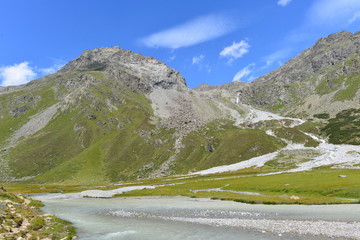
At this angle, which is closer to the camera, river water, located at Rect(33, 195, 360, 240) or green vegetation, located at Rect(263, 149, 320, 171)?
river water, located at Rect(33, 195, 360, 240)

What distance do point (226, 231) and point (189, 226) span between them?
249 inches

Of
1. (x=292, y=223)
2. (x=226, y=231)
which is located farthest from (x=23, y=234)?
(x=292, y=223)

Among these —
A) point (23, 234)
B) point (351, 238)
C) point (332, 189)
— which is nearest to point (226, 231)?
point (351, 238)

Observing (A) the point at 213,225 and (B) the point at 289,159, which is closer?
(A) the point at 213,225

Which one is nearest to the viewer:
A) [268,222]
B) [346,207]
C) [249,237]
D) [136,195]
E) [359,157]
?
[249,237]

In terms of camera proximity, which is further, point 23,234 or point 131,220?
point 131,220

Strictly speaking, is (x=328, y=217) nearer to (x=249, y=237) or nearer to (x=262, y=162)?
(x=249, y=237)

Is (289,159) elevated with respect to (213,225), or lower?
lower

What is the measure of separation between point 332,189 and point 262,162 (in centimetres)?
12727

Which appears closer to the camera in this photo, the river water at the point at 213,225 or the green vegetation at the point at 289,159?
the river water at the point at 213,225

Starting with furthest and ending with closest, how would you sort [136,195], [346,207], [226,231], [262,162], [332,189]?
1. [262,162]
2. [136,195]
3. [332,189]
4. [346,207]
5. [226,231]

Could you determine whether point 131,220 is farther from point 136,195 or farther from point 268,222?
point 136,195

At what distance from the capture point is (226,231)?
32.7m

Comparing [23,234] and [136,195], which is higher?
[23,234]
